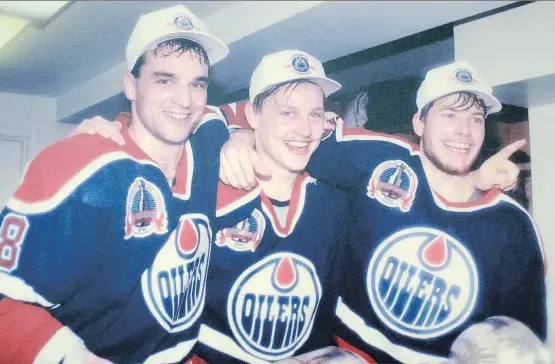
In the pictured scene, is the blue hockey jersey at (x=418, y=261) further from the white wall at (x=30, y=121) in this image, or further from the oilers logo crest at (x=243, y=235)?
the white wall at (x=30, y=121)

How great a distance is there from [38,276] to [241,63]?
86 cm

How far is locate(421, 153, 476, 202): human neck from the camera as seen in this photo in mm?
1407

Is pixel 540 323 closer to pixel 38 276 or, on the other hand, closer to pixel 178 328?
pixel 178 328

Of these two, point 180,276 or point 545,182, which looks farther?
point 545,182

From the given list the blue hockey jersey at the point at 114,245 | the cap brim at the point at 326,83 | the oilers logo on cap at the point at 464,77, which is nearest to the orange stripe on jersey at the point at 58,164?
the blue hockey jersey at the point at 114,245

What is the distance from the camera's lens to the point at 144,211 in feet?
3.84

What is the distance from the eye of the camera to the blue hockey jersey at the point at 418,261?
1338 millimetres

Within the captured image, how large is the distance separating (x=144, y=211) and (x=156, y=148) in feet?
0.62

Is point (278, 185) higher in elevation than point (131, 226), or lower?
higher

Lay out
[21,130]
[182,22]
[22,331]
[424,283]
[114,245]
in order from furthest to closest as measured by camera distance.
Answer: [21,130], [424,283], [182,22], [114,245], [22,331]

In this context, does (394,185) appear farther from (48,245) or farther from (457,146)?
(48,245)

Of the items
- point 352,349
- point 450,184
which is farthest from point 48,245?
point 450,184

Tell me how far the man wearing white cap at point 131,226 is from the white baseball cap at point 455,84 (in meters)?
0.62

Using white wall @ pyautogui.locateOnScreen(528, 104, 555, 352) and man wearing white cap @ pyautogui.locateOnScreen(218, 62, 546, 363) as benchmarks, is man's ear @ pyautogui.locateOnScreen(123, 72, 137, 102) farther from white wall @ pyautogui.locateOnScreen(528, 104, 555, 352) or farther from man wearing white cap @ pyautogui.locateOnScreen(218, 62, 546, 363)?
white wall @ pyautogui.locateOnScreen(528, 104, 555, 352)
